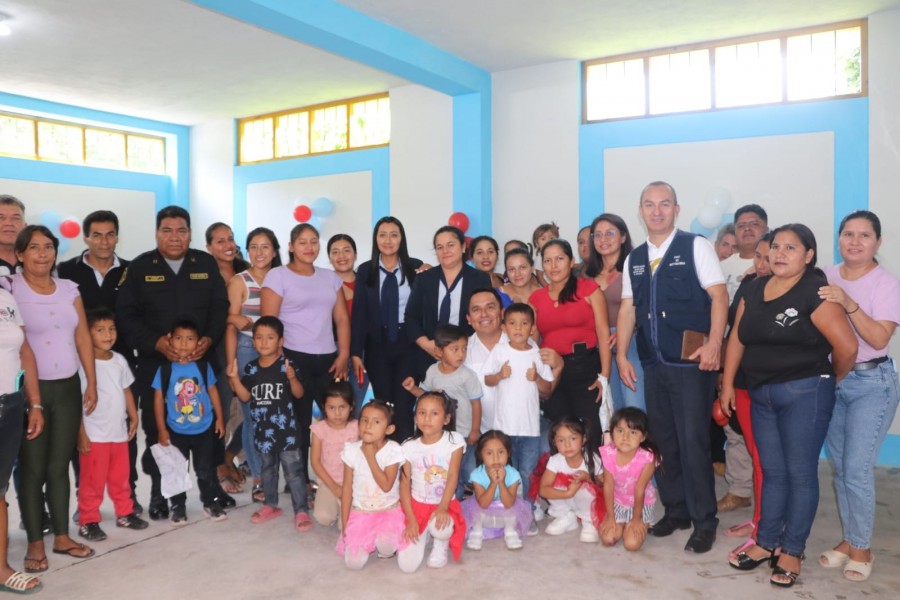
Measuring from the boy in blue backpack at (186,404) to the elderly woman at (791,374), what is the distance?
2.67 m

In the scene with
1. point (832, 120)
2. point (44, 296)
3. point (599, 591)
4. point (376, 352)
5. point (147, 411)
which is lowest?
point (599, 591)

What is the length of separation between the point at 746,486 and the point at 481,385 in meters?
1.68

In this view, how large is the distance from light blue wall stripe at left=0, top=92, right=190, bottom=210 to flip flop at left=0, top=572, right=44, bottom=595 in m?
7.17

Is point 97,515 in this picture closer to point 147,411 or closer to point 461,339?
point 147,411

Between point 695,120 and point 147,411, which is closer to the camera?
point 147,411

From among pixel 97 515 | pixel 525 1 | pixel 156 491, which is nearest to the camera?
pixel 97 515

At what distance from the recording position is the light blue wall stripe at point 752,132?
18.6 feet

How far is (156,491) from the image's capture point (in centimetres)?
391

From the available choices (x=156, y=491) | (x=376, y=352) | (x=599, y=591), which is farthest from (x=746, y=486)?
(x=156, y=491)

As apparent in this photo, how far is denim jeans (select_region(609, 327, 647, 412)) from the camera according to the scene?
3.87m

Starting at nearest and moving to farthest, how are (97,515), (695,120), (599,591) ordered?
(599,591), (97,515), (695,120)

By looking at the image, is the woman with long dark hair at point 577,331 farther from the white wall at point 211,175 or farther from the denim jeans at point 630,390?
the white wall at point 211,175

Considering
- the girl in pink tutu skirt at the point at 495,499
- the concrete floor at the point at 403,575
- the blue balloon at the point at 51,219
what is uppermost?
the blue balloon at the point at 51,219

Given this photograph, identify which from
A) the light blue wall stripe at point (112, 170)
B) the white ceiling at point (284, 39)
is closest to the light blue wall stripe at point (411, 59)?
the white ceiling at point (284, 39)
